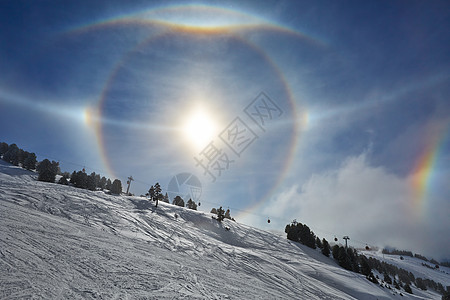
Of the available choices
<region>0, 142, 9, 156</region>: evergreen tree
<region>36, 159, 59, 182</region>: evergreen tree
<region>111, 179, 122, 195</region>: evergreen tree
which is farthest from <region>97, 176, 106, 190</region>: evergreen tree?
<region>0, 142, 9, 156</region>: evergreen tree

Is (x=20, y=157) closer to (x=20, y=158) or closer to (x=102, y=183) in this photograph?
(x=20, y=158)

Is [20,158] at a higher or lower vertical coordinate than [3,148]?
lower

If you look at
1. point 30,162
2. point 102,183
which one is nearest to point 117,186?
point 102,183

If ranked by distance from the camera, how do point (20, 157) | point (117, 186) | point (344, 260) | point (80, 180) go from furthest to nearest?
1. point (20, 157)
2. point (117, 186)
3. point (80, 180)
4. point (344, 260)

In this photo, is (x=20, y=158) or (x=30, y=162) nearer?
(x=30, y=162)

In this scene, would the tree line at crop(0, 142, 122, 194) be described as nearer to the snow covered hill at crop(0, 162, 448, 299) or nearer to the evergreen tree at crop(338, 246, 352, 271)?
the snow covered hill at crop(0, 162, 448, 299)

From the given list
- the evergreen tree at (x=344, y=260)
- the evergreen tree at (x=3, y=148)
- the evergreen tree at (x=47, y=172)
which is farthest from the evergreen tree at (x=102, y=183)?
the evergreen tree at (x=344, y=260)

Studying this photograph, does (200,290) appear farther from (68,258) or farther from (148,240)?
(148,240)

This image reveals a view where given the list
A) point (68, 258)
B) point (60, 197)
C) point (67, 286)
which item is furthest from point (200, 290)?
point (60, 197)
